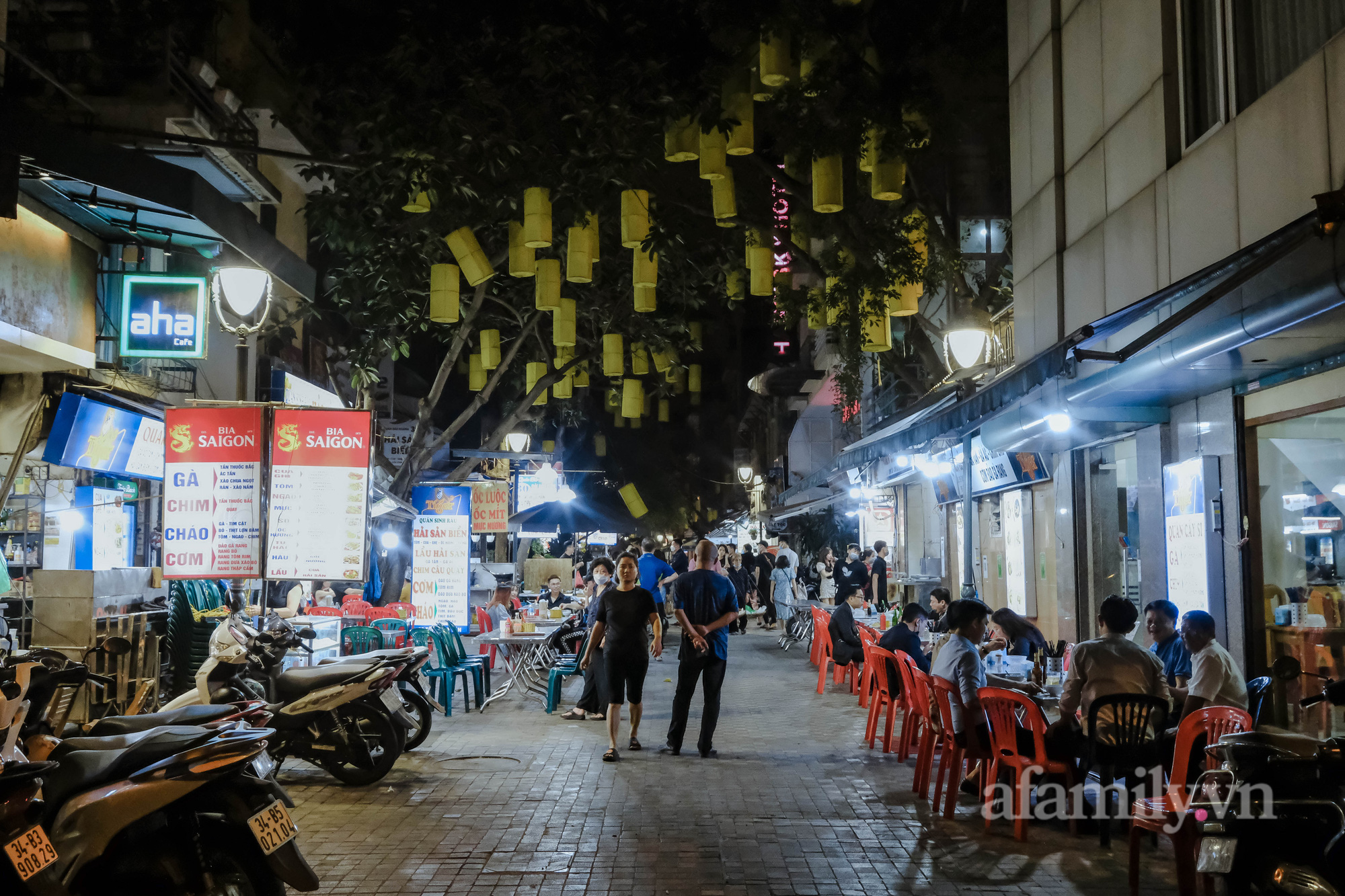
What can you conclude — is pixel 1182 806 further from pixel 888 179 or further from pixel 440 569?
pixel 440 569

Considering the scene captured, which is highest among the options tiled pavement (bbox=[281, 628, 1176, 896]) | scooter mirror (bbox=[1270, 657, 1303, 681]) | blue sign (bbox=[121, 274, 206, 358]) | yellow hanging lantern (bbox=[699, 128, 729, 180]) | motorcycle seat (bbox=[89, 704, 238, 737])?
yellow hanging lantern (bbox=[699, 128, 729, 180])

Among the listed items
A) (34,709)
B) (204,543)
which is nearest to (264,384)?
(204,543)

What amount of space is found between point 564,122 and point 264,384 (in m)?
7.15

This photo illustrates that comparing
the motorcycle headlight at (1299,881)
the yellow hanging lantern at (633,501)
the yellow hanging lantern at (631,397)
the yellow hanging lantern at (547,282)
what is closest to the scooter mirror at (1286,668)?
the motorcycle headlight at (1299,881)

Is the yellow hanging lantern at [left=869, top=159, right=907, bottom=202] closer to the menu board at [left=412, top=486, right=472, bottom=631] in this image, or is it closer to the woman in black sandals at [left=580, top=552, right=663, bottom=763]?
the woman in black sandals at [left=580, top=552, right=663, bottom=763]

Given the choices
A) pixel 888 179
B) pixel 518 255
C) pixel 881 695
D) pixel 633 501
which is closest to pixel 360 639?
pixel 518 255

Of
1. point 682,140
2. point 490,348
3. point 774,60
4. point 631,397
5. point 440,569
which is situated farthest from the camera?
point 631,397

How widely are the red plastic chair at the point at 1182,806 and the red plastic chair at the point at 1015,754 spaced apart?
0.92 meters

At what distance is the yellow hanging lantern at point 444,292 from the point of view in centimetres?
1333

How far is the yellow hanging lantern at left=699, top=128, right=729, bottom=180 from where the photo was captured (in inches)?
398

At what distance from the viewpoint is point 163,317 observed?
11.7m

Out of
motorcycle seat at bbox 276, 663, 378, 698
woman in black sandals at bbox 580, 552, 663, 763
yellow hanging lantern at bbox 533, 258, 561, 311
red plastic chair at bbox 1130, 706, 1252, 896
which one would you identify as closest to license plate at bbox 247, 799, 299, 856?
motorcycle seat at bbox 276, 663, 378, 698

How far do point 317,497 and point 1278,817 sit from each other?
23.1ft

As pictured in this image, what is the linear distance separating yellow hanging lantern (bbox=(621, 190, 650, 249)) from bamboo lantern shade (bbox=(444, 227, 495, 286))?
2.06m
